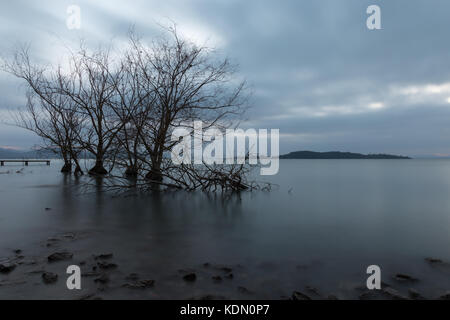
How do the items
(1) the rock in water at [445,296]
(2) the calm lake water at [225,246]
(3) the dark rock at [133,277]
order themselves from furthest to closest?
(3) the dark rock at [133,277], (2) the calm lake water at [225,246], (1) the rock in water at [445,296]

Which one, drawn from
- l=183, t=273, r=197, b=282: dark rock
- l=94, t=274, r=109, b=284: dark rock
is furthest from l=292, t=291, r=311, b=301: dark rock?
l=94, t=274, r=109, b=284: dark rock

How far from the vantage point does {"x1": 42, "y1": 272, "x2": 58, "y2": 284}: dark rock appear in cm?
339

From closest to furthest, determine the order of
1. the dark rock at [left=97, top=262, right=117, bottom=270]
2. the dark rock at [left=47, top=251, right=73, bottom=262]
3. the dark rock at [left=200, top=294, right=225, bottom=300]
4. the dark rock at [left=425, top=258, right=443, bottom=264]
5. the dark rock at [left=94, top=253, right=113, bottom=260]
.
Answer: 1. the dark rock at [left=200, top=294, right=225, bottom=300]
2. the dark rock at [left=97, top=262, right=117, bottom=270]
3. the dark rock at [left=47, top=251, right=73, bottom=262]
4. the dark rock at [left=94, top=253, right=113, bottom=260]
5. the dark rock at [left=425, top=258, right=443, bottom=264]

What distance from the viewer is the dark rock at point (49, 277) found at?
339 centimetres

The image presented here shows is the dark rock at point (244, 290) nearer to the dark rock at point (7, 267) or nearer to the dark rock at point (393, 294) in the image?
the dark rock at point (393, 294)

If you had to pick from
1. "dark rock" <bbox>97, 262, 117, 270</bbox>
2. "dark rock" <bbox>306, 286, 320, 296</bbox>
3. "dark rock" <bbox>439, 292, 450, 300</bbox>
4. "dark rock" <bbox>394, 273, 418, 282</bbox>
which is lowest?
"dark rock" <bbox>394, 273, 418, 282</bbox>

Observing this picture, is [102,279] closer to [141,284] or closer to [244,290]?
[141,284]

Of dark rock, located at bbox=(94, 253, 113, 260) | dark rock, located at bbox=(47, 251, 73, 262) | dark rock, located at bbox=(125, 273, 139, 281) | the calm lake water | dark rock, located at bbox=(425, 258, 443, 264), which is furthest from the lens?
dark rock, located at bbox=(425, 258, 443, 264)

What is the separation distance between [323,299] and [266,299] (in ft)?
2.05

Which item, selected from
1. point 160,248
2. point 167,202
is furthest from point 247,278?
point 167,202

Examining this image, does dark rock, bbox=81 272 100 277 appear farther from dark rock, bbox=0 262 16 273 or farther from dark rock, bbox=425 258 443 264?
dark rock, bbox=425 258 443 264

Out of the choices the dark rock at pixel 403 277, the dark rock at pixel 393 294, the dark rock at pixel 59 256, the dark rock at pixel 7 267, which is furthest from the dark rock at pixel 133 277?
the dark rock at pixel 403 277

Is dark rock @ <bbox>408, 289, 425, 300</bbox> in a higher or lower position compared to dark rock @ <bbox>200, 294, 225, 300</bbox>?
lower

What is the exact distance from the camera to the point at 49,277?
344cm
